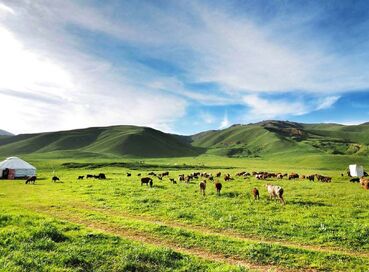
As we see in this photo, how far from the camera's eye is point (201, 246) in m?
15.2

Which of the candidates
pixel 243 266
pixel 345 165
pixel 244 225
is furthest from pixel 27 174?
pixel 345 165

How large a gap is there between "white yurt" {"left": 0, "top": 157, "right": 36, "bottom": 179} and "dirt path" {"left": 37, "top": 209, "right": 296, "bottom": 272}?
132 feet

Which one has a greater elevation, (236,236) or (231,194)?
(231,194)

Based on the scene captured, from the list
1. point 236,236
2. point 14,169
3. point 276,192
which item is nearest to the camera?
point 236,236

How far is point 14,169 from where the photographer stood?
58.6 meters

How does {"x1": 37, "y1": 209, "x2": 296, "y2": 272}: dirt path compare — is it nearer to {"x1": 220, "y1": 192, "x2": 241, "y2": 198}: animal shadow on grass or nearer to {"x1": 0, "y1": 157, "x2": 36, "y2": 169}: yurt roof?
{"x1": 220, "y1": 192, "x2": 241, "y2": 198}: animal shadow on grass

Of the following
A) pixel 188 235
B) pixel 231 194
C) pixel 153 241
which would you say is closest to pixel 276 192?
pixel 231 194

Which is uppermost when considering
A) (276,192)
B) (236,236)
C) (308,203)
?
(276,192)

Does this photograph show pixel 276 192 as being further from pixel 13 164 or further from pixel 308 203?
pixel 13 164

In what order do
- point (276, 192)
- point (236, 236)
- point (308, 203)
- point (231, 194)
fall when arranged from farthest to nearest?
1. point (231, 194)
2. point (276, 192)
3. point (308, 203)
4. point (236, 236)

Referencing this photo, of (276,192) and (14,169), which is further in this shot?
(14,169)

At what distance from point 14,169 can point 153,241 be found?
51396mm

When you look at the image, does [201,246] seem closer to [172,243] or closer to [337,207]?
[172,243]

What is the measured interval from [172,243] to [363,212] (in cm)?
1575
